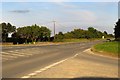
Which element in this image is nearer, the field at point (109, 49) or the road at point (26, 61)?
the road at point (26, 61)

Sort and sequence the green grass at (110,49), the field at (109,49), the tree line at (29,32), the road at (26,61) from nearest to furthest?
the road at (26,61), the field at (109,49), the green grass at (110,49), the tree line at (29,32)

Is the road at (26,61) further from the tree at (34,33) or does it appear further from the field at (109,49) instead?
the tree at (34,33)

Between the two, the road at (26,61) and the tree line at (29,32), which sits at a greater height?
the tree line at (29,32)

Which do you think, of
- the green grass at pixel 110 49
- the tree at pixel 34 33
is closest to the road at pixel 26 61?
the green grass at pixel 110 49

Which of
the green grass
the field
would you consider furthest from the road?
the green grass

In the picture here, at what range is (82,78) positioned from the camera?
48.8 ft

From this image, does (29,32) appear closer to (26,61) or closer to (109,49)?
(109,49)

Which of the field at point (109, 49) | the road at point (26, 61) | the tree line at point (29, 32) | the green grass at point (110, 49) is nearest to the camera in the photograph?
the road at point (26, 61)

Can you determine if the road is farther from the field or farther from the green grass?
the green grass

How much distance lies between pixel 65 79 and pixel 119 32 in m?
89.7

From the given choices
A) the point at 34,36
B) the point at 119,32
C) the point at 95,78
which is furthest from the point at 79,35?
the point at 95,78

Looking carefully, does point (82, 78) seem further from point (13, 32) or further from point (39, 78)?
point (13, 32)

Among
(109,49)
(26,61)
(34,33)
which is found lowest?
(26,61)

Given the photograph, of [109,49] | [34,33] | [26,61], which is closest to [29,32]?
[34,33]
